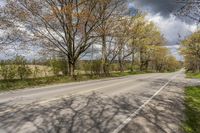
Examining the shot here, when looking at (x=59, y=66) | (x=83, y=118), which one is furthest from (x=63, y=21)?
(x=83, y=118)

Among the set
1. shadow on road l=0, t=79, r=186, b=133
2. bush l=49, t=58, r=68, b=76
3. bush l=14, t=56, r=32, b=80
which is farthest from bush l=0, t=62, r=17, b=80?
shadow on road l=0, t=79, r=186, b=133

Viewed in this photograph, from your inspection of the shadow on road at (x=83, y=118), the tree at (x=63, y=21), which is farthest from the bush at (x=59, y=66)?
the shadow on road at (x=83, y=118)

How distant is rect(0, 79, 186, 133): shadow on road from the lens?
22.2 ft

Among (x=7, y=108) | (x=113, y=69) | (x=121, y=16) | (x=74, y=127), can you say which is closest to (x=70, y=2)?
(x=121, y=16)

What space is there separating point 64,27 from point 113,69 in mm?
27336

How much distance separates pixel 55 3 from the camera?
92.1 feet

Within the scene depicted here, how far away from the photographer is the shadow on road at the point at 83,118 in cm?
676

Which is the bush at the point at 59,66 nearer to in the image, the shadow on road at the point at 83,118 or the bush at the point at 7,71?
the bush at the point at 7,71

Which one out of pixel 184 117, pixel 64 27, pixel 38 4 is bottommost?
pixel 184 117

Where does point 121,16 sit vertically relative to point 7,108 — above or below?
above

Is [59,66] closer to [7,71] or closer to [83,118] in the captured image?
[7,71]

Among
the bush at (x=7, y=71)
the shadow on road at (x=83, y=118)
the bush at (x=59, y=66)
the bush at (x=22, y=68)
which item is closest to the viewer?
the shadow on road at (x=83, y=118)

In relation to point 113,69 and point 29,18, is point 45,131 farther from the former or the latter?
point 113,69

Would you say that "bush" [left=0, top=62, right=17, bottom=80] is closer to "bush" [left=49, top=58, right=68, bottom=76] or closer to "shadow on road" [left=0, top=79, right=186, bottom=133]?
"bush" [left=49, top=58, right=68, bottom=76]
